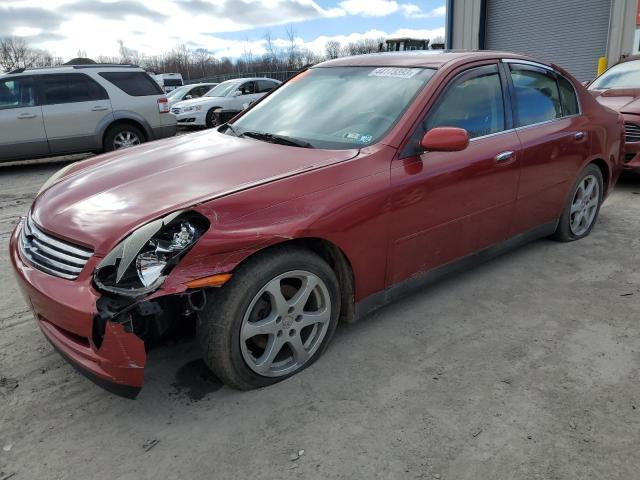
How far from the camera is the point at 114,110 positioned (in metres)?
9.26

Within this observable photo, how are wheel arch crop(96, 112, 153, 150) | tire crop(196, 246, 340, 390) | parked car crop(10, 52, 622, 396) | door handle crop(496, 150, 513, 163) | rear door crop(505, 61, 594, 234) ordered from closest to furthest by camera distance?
parked car crop(10, 52, 622, 396) → tire crop(196, 246, 340, 390) → door handle crop(496, 150, 513, 163) → rear door crop(505, 61, 594, 234) → wheel arch crop(96, 112, 153, 150)

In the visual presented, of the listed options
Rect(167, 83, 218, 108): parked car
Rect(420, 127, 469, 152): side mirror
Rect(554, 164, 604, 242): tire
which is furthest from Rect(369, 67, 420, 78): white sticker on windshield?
Rect(167, 83, 218, 108): parked car

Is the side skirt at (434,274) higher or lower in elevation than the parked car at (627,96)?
lower

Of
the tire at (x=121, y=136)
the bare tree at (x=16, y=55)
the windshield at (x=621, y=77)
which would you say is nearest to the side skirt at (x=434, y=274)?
the windshield at (x=621, y=77)

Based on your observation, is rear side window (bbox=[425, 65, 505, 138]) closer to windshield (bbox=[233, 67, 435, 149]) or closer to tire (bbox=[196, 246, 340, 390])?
windshield (bbox=[233, 67, 435, 149])

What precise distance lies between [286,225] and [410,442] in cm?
111

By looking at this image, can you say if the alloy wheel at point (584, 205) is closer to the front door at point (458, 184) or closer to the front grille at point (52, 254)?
the front door at point (458, 184)

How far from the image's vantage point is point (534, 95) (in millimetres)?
3885

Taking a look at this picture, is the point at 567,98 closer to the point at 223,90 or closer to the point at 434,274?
the point at 434,274

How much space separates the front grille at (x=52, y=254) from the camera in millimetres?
2293

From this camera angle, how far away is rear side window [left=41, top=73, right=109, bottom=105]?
8.88m

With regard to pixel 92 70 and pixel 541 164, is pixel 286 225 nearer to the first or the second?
pixel 541 164

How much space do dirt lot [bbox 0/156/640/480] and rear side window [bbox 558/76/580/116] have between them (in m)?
1.59

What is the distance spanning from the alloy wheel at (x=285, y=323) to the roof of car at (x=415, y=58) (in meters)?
1.69
